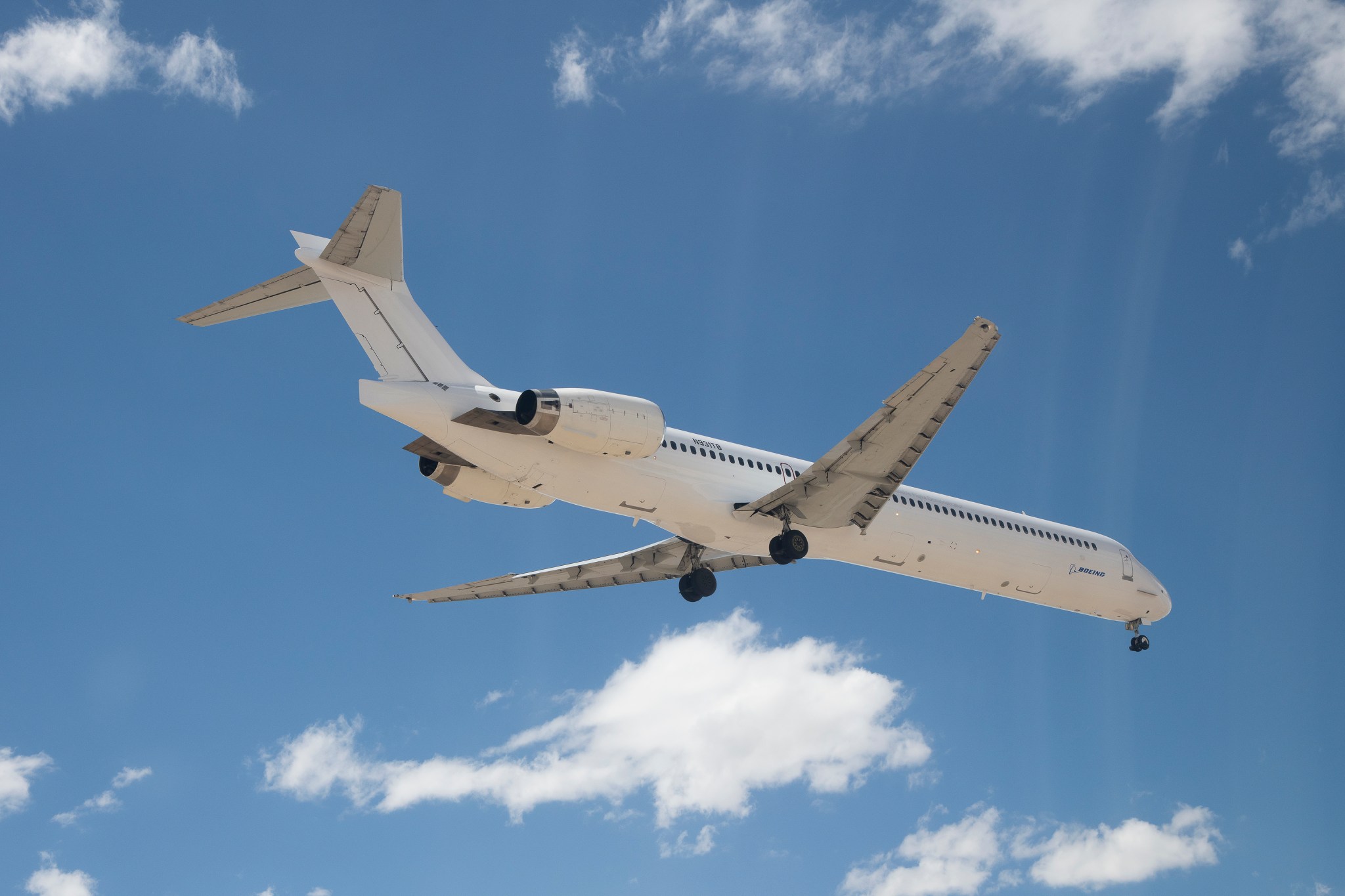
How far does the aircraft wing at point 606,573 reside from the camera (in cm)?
2444

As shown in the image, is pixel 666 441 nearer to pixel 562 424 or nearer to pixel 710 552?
pixel 562 424

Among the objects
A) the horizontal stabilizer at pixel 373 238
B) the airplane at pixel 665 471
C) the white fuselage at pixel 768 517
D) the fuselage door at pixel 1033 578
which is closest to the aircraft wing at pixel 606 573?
the airplane at pixel 665 471

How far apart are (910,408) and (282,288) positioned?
32.9 ft

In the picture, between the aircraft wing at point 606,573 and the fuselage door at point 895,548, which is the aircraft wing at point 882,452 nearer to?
the fuselage door at point 895,548

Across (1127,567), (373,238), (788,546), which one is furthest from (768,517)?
(1127,567)

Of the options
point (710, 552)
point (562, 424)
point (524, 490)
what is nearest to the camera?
point (562, 424)

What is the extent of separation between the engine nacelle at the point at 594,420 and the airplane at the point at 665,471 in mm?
27

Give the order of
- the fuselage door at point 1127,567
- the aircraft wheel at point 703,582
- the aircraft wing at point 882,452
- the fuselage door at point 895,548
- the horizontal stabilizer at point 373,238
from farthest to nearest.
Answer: the fuselage door at point 1127,567
the aircraft wheel at point 703,582
the fuselage door at point 895,548
the aircraft wing at point 882,452
the horizontal stabilizer at point 373,238

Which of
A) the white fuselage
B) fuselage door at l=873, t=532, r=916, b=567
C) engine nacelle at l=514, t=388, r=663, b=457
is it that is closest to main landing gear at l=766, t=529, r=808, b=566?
the white fuselage

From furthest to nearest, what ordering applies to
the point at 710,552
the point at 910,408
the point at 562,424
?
the point at 710,552
the point at 910,408
the point at 562,424

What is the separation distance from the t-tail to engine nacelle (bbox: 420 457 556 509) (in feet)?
6.45

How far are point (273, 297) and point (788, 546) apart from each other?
9616mm

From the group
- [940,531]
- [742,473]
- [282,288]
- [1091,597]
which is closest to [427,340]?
[282,288]

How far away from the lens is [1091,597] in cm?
2550
